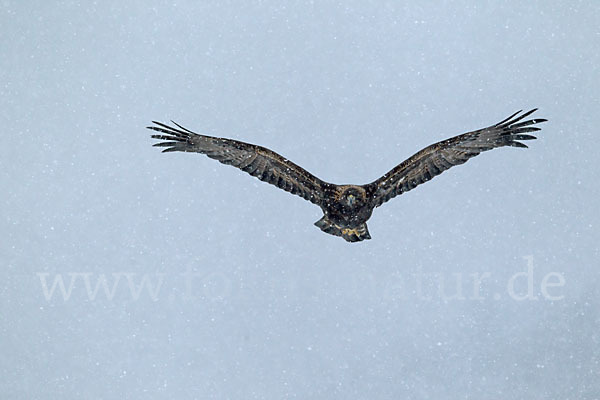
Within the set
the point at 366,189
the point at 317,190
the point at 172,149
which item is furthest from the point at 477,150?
the point at 172,149

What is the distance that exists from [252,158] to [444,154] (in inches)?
167

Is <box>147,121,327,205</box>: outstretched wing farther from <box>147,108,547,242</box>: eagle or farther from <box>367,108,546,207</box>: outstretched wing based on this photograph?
<box>367,108,546,207</box>: outstretched wing

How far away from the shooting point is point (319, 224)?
1447 centimetres

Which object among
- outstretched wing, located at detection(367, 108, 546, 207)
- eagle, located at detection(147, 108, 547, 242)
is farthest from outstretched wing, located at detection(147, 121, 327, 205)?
outstretched wing, located at detection(367, 108, 546, 207)

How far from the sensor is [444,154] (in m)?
14.6

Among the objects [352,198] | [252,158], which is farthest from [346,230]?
[252,158]

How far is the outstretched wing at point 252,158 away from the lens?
1402cm

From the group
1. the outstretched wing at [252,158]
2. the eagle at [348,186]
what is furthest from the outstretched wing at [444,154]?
the outstretched wing at [252,158]

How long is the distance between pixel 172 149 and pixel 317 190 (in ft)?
10.7

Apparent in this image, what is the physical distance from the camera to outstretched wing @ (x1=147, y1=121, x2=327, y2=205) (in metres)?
14.0

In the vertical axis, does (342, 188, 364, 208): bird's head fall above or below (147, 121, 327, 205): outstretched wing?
below

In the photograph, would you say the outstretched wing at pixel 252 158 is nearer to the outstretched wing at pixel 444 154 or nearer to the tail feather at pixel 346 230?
the tail feather at pixel 346 230

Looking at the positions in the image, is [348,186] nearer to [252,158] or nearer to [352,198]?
[352,198]

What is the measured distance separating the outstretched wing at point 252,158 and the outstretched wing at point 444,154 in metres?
1.46
